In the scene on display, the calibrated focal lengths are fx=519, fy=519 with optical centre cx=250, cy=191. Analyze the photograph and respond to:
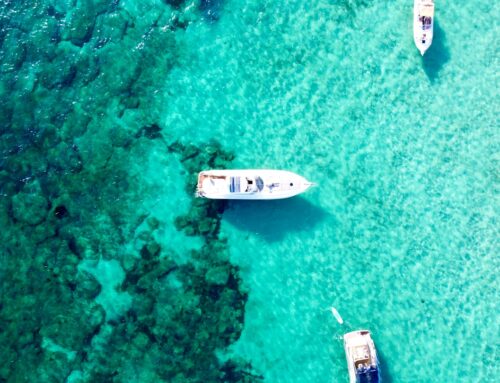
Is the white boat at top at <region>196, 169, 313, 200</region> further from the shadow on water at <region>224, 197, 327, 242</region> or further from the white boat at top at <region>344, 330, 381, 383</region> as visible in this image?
the white boat at top at <region>344, 330, 381, 383</region>

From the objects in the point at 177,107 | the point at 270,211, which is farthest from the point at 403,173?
the point at 177,107

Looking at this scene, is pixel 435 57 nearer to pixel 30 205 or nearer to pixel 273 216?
pixel 273 216

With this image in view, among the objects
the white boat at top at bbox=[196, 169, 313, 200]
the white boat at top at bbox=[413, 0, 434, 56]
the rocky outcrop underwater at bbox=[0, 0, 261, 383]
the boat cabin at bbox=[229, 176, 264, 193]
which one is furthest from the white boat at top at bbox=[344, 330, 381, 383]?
the white boat at top at bbox=[413, 0, 434, 56]

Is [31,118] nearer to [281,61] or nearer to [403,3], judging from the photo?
[281,61]

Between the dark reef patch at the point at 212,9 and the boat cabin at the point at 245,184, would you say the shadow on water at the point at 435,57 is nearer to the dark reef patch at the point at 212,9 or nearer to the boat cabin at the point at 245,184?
the boat cabin at the point at 245,184

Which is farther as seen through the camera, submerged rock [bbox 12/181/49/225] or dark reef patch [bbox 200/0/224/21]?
dark reef patch [bbox 200/0/224/21]

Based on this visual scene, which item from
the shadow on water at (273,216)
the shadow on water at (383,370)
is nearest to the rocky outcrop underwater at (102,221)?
the shadow on water at (273,216)
